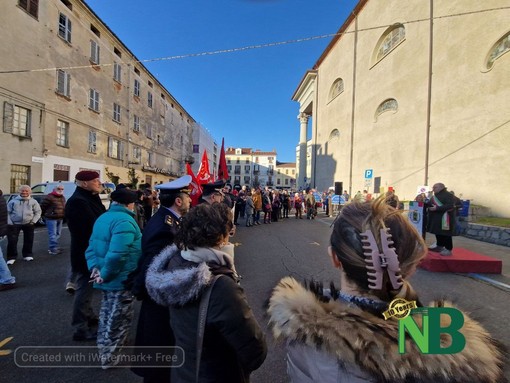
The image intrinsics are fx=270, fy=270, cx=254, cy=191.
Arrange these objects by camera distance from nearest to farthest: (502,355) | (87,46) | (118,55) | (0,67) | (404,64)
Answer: (502,355)
(0,67)
(404,64)
(87,46)
(118,55)

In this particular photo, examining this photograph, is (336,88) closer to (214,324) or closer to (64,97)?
(64,97)

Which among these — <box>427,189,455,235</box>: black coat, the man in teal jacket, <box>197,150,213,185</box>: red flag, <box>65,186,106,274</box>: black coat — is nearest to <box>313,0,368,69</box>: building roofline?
<box>427,189,455,235</box>: black coat

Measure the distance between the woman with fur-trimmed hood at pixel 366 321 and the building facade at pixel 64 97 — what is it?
17.5 meters

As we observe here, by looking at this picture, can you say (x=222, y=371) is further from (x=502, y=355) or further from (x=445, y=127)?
(x=445, y=127)

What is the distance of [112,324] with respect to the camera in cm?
275

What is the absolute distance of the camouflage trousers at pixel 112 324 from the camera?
2.71 m

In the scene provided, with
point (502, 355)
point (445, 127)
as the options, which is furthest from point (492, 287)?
point (445, 127)

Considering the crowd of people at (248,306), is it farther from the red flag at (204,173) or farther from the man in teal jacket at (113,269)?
the red flag at (204,173)

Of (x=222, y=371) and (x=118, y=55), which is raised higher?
(x=118, y=55)

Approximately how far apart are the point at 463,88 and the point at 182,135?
39836 millimetres

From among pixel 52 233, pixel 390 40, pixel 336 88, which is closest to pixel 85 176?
pixel 52 233

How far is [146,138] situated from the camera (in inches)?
1225

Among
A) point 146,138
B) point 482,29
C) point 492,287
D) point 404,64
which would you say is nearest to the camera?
point 492,287

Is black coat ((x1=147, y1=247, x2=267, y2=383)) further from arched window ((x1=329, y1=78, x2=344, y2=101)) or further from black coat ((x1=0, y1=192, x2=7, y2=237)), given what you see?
arched window ((x1=329, y1=78, x2=344, y2=101))
